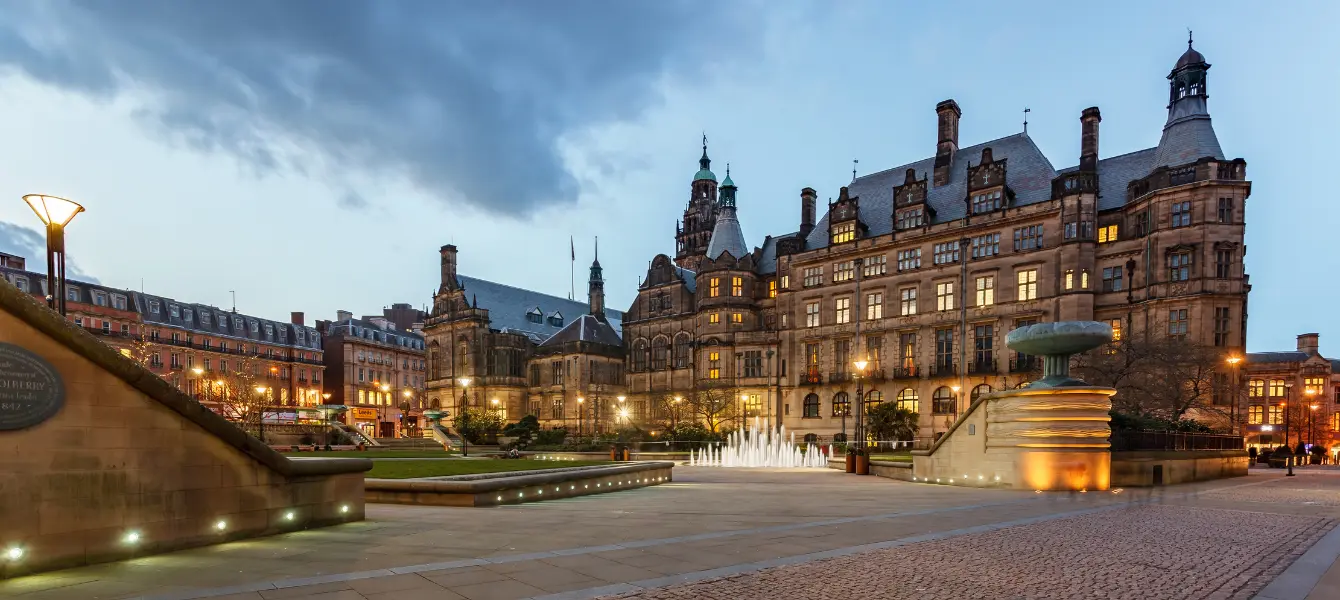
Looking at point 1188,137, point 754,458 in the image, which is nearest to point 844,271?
point 754,458

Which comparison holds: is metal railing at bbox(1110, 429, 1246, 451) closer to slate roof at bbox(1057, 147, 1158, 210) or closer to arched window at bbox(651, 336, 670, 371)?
slate roof at bbox(1057, 147, 1158, 210)

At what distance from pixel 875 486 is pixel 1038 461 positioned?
4893 millimetres

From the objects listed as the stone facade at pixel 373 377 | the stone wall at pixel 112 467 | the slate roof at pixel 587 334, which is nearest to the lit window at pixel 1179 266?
the stone wall at pixel 112 467

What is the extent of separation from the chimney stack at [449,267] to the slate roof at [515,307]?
1119 mm

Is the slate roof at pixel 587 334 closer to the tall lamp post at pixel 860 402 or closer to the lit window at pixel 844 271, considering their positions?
the lit window at pixel 844 271

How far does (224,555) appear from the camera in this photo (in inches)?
352

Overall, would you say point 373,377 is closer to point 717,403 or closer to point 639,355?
point 639,355

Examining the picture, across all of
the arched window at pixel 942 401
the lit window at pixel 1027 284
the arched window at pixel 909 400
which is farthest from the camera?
the arched window at pixel 909 400

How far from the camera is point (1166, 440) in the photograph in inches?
977

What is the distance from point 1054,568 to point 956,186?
5079 centimetres

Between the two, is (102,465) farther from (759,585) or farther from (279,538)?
(759,585)

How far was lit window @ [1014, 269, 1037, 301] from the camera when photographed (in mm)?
47062

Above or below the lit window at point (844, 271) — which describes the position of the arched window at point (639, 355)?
below

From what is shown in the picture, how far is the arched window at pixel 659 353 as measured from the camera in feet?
233
